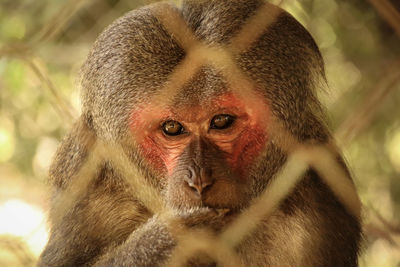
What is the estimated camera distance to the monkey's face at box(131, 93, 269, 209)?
3133 mm

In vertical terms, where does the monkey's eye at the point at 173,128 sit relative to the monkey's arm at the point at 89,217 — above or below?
above

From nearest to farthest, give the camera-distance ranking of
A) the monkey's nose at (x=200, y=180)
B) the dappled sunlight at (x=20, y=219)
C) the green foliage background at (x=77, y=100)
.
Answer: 1. the monkey's nose at (x=200, y=180)
2. the green foliage background at (x=77, y=100)
3. the dappled sunlight at (x=20, y=219)

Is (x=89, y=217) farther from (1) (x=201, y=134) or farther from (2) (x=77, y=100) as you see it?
(2) (x=77, y=100)

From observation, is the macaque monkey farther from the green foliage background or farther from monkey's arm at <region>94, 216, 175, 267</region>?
the green foliage background

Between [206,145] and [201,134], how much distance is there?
56mm

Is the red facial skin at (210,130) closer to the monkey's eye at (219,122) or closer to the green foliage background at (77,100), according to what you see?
the monkey's eye at (219,122)

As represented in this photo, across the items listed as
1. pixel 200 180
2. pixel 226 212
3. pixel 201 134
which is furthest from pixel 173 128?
pixel 226 212

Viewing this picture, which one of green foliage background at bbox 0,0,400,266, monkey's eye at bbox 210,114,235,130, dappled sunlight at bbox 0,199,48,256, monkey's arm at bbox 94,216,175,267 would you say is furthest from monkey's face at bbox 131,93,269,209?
dappled sunlight at bbox 0,199,48,256

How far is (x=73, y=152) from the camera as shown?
3789 millimetres

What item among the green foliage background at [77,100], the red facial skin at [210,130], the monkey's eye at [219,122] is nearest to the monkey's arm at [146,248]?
the red facial skin at [210,130]

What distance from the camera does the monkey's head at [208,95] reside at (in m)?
3.25

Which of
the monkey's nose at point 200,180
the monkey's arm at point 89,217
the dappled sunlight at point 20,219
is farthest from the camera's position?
the dappled sunlight at point 20,219

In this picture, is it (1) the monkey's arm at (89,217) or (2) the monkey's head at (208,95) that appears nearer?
(2) the monkey's head at (208,95)

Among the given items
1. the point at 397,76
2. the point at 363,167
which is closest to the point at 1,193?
the point at 363,167
